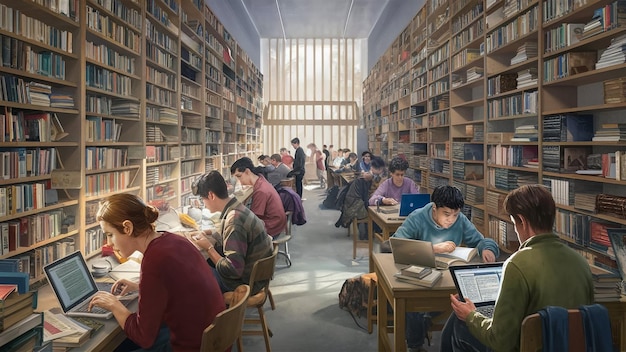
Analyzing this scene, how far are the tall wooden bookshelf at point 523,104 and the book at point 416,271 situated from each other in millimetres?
877

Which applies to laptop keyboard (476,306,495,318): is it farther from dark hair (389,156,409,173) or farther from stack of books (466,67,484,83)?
stack of books (466,67,484,83)

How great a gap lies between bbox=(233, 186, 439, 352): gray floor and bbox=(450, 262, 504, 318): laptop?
4.55ft

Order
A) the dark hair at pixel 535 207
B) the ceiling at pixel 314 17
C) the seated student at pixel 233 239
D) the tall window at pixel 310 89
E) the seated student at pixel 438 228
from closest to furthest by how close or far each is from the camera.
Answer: the dark hair at pixel 535 207 → the seated student at pixel 233 239 → the seated student at pixel 438 228 → the ceiling at pixel 314 17 → the tall window at pixel 310 89

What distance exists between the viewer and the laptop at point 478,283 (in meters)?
1.88

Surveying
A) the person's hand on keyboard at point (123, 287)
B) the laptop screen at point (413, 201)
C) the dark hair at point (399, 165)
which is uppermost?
the dark hair at point (399, 165)

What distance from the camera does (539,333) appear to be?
1.46 metres

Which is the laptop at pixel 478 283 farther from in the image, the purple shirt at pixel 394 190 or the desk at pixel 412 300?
the purple shirt at pixel 394 190

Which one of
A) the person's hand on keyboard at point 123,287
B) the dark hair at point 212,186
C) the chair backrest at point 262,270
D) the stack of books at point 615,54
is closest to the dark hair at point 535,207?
the chair backrest at point 262,270

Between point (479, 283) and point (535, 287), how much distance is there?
37 cm

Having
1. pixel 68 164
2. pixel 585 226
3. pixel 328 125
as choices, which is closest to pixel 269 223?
pixel 68 164

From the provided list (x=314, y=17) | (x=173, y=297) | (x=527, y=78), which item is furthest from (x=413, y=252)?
(x=314, y=17)

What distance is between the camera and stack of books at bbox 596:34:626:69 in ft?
9.87

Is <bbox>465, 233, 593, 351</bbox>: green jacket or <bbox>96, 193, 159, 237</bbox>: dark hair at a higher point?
<bbox>96, 193, 159, 237</bbox>: dark hair

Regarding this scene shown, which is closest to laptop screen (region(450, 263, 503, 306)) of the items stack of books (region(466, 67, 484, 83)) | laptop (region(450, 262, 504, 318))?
laptop (region(450, 262, 504, 318))
